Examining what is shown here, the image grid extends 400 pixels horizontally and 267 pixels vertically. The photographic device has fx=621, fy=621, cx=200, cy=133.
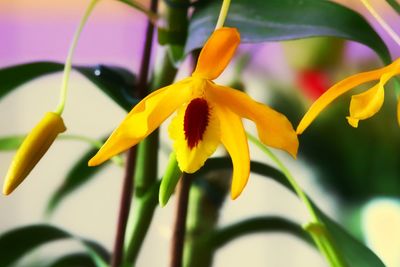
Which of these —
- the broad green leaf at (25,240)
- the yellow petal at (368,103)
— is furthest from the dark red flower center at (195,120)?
the broad green leaf at (25,240)

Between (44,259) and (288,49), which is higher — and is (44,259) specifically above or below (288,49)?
below

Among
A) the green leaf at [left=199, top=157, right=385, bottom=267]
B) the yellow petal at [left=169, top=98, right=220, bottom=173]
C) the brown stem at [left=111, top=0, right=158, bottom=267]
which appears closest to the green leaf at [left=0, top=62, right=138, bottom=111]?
the brown stem at [left=111, top=0, right=158, bottom=267]

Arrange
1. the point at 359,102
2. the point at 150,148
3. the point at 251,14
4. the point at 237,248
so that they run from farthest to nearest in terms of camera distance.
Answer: the point at 237,248, the point at 150,148, the point at 251,14, the point at 359,102

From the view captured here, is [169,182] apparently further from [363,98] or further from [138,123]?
[363,98]

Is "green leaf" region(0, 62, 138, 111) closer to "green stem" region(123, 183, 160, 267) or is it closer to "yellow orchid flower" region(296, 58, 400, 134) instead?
"green stem" region(123, 183, 160, 267)

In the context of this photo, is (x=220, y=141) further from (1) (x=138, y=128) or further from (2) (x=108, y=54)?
(2) (x=108, y=54)

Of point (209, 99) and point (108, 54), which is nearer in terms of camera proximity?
point (209, 99)

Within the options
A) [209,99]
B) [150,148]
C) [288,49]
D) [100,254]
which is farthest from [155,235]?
[209,99]
